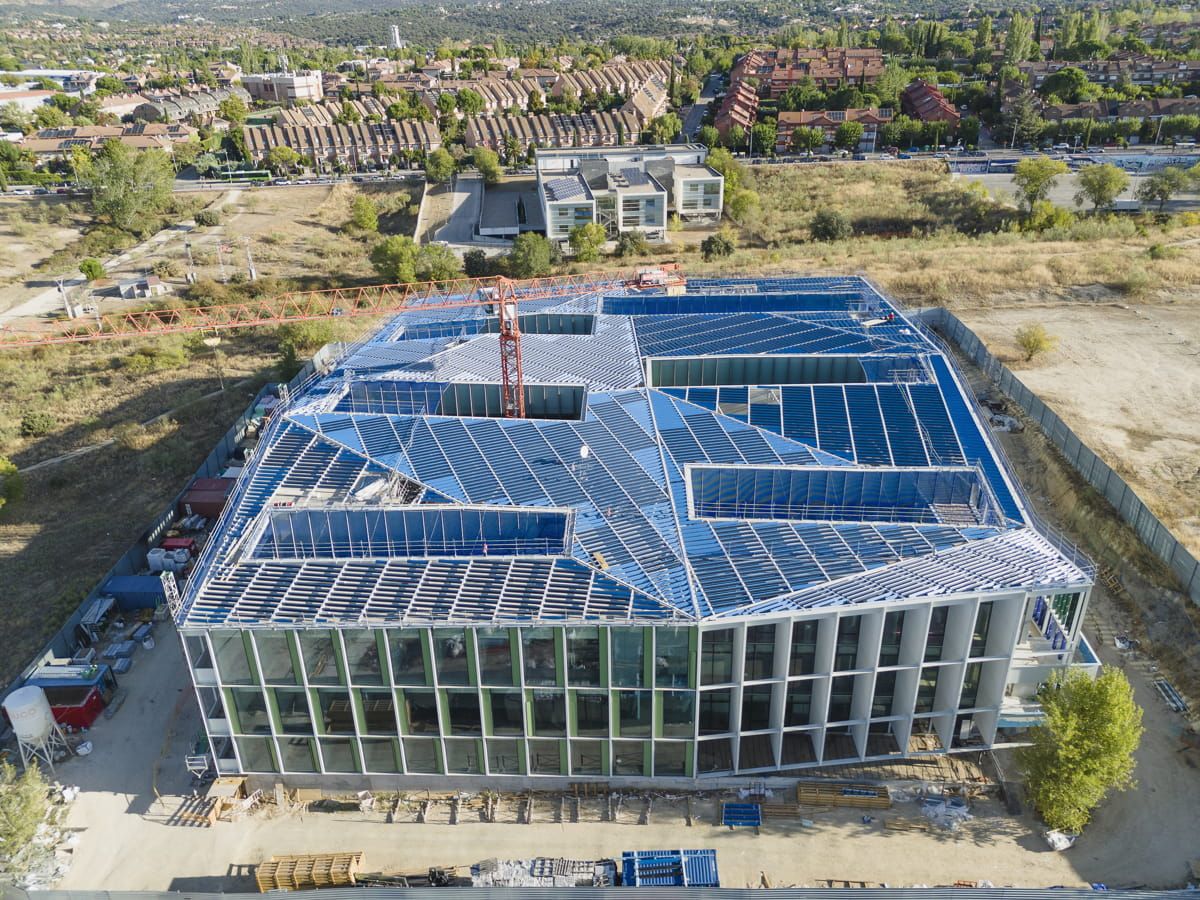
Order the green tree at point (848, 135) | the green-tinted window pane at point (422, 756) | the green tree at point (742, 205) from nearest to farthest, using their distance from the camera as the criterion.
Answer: the green-tinted window pane at point (422, 756)
the green tree at point (742, 205)
the green tree at point (848, 135)

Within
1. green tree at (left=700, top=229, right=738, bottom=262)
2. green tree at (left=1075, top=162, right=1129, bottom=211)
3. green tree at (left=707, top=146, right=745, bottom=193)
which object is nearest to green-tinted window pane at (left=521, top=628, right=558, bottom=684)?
green tree at (left=700, top=229, right=738, bottom=262)

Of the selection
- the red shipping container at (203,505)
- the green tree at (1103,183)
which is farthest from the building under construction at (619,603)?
the green tree at (1103,183)

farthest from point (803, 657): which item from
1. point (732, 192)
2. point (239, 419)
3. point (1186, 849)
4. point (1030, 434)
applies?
point (732, 192)

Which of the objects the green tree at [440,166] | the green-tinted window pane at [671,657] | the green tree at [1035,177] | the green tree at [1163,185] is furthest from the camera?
the green tree at [440,166]

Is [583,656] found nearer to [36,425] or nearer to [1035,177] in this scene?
[36,425]

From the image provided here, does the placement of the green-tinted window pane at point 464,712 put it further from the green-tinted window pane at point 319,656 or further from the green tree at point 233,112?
the green tree at point 233,112

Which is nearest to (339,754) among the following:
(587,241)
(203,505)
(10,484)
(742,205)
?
(203,505)
